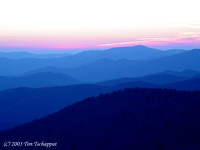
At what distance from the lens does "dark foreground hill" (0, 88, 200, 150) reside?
26413 mm

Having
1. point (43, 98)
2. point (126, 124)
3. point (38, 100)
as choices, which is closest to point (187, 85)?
point (43, 98)

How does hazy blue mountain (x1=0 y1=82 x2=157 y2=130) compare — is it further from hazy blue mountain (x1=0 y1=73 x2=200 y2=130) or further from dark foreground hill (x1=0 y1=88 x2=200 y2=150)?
dark foreground hill (x1=0 y1=88 x2=200 y2=150)

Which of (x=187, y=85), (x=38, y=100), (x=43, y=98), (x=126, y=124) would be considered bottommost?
(x=38, y=100)

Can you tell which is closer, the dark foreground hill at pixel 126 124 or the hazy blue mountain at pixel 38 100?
the dark foreground hill at pixel 126 124

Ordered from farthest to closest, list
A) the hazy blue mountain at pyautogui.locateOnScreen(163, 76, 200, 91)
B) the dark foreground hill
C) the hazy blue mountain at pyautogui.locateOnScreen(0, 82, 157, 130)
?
the hazy blue mountain at pyautogui.locateOnScreen(163, 76, 200, 91)
the hazy blue mountain at pyautogui.locateOnScreen(0, 82, 157, 130)
the dark foreground hill

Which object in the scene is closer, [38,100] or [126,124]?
[126,124]

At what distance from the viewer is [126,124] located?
33.4m

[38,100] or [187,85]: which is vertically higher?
[187,85]

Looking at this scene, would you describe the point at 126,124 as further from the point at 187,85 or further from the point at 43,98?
the point at 43,98

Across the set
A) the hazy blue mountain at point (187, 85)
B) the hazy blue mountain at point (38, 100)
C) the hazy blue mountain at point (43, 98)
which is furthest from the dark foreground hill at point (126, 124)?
the hazy blue mountain at point (187, 85)

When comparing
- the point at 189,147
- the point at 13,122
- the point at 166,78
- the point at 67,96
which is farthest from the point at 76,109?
the point at 166,78

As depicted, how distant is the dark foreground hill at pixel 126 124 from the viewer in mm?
26413

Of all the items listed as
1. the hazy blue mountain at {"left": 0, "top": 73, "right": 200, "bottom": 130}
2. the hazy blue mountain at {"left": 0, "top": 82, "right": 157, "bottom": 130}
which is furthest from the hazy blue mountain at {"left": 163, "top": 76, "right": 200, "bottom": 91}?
the hazy blue mountain at {"left": 0, "top": 82, "right": 157, "bottom": 130}

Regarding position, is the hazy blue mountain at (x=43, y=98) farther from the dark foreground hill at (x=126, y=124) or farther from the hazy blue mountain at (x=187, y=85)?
the dark foreground hill at (x=126, y=124)
